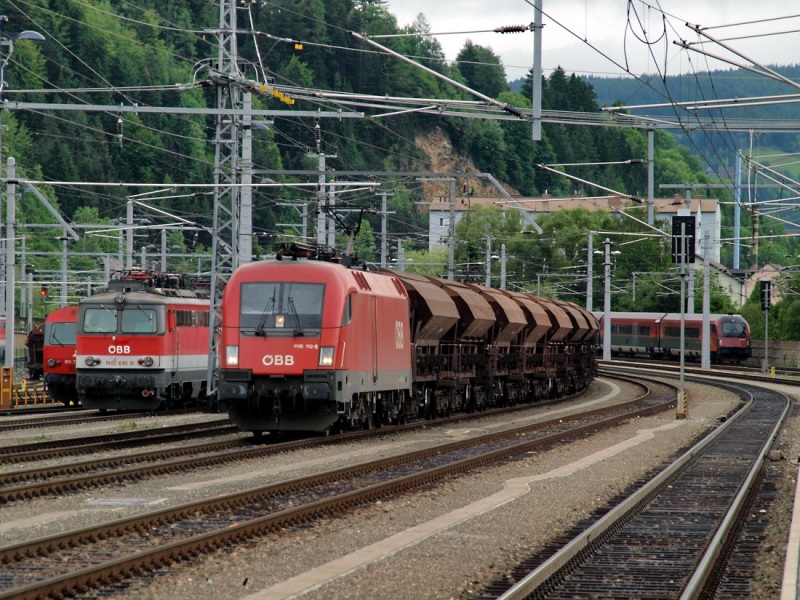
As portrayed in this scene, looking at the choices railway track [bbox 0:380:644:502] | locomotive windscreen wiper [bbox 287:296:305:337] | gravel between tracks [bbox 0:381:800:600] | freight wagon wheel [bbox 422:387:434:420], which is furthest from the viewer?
freight wagon wheel [bbox 422:387:434:420]

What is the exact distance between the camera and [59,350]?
35062 mm

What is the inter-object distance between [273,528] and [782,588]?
5.26 meters

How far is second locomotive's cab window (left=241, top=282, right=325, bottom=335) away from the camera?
22.3 metres

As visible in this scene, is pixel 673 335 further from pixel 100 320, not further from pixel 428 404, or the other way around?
pixel 100 320

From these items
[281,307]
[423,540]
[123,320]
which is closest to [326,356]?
[281,307]

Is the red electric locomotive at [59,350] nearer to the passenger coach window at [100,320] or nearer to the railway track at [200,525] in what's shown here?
the passenger coach window at [100,320]

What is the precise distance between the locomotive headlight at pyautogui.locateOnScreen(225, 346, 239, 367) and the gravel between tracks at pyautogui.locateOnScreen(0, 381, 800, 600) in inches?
95.3

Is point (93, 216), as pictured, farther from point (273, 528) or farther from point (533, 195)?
point (273, 528)

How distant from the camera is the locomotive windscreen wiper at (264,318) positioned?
2235 cm

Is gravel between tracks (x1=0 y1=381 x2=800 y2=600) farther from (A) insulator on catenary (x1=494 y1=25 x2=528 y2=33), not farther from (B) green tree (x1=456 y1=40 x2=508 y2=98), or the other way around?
(B) green tree (x1=456 y1=40 x2=508 y2=98)

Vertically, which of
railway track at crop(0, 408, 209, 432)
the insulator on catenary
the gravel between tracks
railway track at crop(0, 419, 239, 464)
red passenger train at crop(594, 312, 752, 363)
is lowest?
railway track at crop(0, 408, 209, 432)

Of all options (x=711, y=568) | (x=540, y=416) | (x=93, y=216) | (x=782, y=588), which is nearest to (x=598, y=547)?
(x=711, y=568)

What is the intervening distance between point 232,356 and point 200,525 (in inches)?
388

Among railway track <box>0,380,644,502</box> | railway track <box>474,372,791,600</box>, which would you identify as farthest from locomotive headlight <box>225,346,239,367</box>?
railway track <box>474,372,791,600</box>
